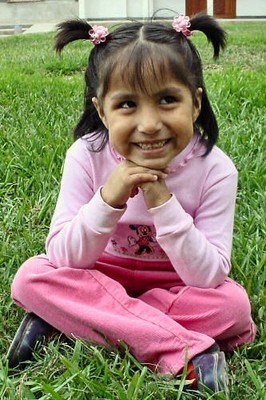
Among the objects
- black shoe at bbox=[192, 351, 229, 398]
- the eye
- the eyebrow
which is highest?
the eyebrow

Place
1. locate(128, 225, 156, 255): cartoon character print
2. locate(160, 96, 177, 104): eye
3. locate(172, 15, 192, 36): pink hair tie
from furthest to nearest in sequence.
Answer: locate(128, 225, 156, 255): cartoon character print, locate(172, 15, 192, 36): pink hair tie, locate(160, 96, 177, 104): eye

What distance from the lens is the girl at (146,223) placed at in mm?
1754

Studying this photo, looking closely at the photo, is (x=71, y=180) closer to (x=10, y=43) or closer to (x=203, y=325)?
(x=203, y=325)

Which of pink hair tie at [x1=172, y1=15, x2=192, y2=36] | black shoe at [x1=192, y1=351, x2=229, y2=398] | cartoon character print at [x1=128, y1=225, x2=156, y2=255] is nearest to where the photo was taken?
black shoe at [x1=192, y1=351, x2=229, y2=398]

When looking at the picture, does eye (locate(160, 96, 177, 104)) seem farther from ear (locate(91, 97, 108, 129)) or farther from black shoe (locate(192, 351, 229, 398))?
black shoe (locate(192, 351, 229, 398))

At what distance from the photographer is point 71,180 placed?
1996mm

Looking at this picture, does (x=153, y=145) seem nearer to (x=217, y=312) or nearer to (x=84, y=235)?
(x=84, y=235)

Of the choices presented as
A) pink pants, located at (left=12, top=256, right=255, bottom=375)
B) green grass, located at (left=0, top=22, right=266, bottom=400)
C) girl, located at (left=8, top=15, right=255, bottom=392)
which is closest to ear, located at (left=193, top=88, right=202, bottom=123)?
girl, located at (left=8, top=15, right=255, bottom=392)

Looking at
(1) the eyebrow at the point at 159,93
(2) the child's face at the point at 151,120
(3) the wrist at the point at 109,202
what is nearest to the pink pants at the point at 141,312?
(3) the wrist at the point at 109,202

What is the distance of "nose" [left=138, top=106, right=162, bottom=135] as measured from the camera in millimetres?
1706

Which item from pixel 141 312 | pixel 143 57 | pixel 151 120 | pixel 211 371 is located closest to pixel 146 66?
pixel 143 57

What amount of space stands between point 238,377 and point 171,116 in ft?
1.90

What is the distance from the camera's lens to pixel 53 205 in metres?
2.80

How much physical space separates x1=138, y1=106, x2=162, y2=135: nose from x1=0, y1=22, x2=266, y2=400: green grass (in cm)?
50
